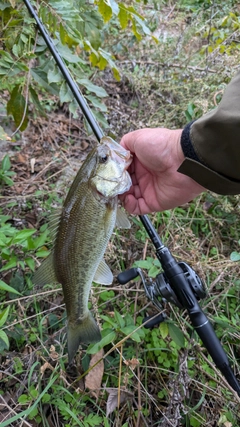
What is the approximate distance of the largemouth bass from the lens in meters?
1.72

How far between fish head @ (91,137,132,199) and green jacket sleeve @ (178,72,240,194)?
0.29 meters

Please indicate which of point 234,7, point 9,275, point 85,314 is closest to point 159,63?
point 234,7

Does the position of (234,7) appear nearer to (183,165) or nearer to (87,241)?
(183,165)

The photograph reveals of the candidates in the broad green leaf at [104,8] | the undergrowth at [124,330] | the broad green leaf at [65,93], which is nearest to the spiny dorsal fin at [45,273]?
the undergrowth at [124,330]

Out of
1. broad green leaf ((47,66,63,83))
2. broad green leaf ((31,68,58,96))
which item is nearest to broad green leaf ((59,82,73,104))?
broad green leaf ((47,66,63,83))

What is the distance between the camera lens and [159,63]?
430 centimetres

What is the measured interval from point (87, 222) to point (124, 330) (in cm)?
73

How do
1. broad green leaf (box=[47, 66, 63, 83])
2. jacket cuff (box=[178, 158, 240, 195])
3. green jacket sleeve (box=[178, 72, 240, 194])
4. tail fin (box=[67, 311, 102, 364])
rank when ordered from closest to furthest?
green jacket sleeve (box=[178, 72, 240, 194])
jacket cuff (box=[178, 158, 240, 195])
tail fin (box=[67, 311, 102, 364])
broad green leaf (box=[47, 66, 63, 83])

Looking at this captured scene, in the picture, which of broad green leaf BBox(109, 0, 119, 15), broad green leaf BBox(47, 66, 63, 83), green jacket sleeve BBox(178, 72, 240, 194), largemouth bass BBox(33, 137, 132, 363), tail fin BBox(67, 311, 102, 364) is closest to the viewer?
green jacket sleeve BBox(178, 72, 240, 194)

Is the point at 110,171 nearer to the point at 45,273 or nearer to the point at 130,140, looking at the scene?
the point at 130,140

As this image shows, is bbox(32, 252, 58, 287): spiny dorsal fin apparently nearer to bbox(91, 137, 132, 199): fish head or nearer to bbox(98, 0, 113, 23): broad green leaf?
bbox(91, 137, 132, 199): fish head

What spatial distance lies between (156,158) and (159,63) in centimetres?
296

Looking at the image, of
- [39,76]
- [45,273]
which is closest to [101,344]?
[45,273]

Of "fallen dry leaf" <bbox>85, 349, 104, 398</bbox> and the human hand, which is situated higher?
the human hand
